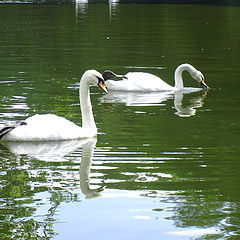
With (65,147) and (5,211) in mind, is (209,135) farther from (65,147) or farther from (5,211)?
(5,211)

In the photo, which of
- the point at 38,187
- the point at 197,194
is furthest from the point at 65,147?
the point at 197,194

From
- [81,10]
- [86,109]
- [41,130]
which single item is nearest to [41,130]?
[41,130]

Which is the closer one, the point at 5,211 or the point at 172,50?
the point at 5,211

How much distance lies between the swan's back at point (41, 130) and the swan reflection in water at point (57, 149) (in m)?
0.09

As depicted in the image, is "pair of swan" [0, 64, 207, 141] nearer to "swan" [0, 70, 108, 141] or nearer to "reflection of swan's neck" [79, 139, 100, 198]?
"swan" [0, 70, 108, 141]

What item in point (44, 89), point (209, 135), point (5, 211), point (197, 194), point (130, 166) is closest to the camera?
point (5, 211)

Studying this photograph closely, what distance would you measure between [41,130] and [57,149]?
1.42 ft

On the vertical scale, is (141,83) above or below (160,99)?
above

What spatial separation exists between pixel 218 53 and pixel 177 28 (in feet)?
45.3

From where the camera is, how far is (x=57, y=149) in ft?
36.3

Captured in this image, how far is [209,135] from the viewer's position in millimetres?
12242

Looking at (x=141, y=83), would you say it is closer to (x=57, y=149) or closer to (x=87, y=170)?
(x=57, y=149)

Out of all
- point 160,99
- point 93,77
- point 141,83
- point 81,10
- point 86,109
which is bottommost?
point 81,10

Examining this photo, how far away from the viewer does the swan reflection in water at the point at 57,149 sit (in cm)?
1041
